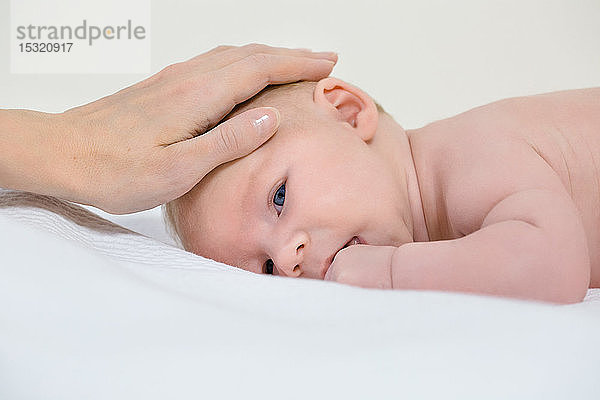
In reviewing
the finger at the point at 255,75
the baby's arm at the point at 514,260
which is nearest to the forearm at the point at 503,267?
the baby's arm at the point at 514,260

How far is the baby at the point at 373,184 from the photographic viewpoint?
42.6 inches

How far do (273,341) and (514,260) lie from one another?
0.40 m

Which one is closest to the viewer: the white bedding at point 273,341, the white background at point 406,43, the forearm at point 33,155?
the white bedding at point 273,341

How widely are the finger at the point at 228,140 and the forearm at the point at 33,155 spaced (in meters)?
0.17

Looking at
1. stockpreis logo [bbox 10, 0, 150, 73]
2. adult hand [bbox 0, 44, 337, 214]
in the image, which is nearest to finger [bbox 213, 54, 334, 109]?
adult hand [bbox 0, 44, 337, 214]

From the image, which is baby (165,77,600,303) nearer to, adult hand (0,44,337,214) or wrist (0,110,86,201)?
adult hand (0,44,337,214)

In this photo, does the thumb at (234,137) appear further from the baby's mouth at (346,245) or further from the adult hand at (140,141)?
the baby's mouth at (346,245)

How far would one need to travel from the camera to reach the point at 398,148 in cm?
131

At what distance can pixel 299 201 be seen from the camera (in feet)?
3.80

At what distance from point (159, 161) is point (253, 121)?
157mm

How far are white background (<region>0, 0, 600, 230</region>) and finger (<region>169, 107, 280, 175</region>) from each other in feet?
6.71

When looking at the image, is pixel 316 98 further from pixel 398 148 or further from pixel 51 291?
pixel 51 291

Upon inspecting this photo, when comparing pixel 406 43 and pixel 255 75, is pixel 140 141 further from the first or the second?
pixel 406 43

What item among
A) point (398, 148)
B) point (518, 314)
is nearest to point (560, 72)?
point (398, 148)
